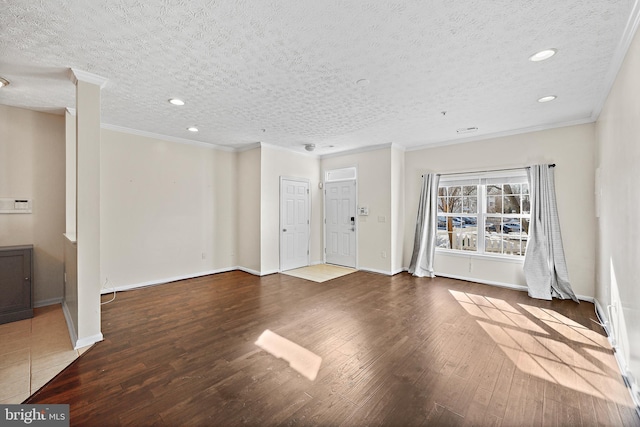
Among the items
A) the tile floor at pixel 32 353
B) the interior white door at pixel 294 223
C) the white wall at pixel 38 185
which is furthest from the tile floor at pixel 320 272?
the white wall at pixel 38 185

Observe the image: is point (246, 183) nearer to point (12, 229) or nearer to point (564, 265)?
point (12, 229)

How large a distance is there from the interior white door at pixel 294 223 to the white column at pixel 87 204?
3.41 metres

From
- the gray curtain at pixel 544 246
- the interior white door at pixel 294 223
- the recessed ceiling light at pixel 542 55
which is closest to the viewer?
the recessed ceiling light at pixel 542 55

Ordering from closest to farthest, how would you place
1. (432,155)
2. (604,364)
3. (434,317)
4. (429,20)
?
(429,20) → (604,364) → (434,317) → (432,155)

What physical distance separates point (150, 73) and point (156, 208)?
274cm

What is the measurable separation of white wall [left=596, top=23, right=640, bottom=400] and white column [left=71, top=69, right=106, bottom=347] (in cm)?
455

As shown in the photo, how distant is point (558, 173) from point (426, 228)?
216cm

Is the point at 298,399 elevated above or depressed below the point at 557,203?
below

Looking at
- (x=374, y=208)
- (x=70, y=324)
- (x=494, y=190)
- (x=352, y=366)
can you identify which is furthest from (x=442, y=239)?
(x=70, y=324)

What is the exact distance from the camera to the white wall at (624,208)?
2012mm

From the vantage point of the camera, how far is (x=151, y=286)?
4.68m

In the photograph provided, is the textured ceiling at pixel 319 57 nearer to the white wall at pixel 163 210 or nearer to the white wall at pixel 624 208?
the white wall at pixel 624 208

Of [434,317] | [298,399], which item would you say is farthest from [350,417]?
[434,317]

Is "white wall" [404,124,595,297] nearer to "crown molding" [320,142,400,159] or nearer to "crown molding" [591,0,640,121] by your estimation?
"crown molding" [320,142,400,159]
